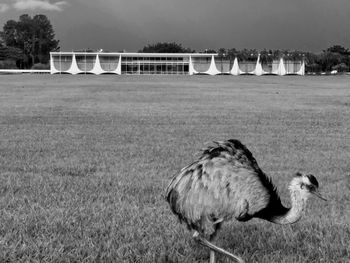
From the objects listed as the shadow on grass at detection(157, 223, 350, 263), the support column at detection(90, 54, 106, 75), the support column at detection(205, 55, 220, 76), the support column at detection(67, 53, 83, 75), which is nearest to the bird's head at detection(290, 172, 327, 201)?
the shadow on grass at detection(157, 223, 350, 263)

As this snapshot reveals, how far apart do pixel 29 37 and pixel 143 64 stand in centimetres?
6198

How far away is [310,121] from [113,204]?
1231 cm

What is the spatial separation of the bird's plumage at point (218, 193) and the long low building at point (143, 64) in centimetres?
12322

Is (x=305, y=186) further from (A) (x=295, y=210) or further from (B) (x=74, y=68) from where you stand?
(B) (x=74, y=68)

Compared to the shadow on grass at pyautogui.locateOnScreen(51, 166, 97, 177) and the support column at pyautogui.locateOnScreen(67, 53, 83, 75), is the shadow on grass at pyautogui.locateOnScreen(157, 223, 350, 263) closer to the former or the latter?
the shadow on grass at pyautogui.locateOnScreen(51, 166, 97, 177)

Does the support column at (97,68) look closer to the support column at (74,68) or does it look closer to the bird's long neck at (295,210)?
the support column at (74,68)

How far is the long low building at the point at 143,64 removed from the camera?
126 m

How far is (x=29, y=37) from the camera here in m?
177

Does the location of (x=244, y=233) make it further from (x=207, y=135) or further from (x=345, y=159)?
(x=207, y=135)

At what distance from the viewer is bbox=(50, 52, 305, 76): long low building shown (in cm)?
12650

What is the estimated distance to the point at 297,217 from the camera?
4453mm

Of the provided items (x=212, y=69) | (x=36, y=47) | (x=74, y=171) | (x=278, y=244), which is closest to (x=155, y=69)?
(x=212, y=69)

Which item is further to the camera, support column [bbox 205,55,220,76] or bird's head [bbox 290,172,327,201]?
support column [bbox 205,55,220,76]

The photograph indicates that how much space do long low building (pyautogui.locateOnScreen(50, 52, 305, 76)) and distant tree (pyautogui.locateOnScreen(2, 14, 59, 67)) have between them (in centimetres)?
5113
